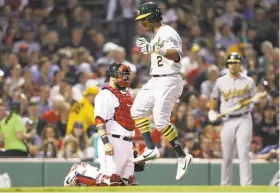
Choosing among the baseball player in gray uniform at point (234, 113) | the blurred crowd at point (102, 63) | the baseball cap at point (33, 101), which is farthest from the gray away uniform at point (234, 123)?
the baseball cap at point (33, 101)

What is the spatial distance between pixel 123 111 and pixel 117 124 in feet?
0.63

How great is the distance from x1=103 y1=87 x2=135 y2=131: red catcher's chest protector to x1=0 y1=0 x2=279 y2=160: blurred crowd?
3362 mm

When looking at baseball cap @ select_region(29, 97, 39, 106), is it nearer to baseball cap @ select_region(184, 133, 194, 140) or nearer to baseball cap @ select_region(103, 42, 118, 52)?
baseball cap @ select_region(103, 42, 118, 52)

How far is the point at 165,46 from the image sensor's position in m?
14.3

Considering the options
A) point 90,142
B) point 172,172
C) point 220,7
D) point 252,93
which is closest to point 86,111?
point 90,142

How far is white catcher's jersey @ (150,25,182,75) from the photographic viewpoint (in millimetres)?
14375

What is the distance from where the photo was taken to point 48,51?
2336cm

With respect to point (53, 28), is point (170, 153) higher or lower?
lower

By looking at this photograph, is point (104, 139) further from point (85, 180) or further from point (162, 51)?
point (162, 51)

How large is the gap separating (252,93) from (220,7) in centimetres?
804

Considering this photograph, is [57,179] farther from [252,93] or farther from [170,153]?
[252,93]

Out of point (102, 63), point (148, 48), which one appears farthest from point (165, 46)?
point (102, 63)

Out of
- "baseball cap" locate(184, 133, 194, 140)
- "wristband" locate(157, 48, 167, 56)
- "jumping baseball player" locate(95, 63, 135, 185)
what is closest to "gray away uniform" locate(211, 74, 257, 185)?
"baseball cap" locate(184, 133, 194, 140)

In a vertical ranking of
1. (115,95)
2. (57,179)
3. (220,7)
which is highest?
(220,7)
